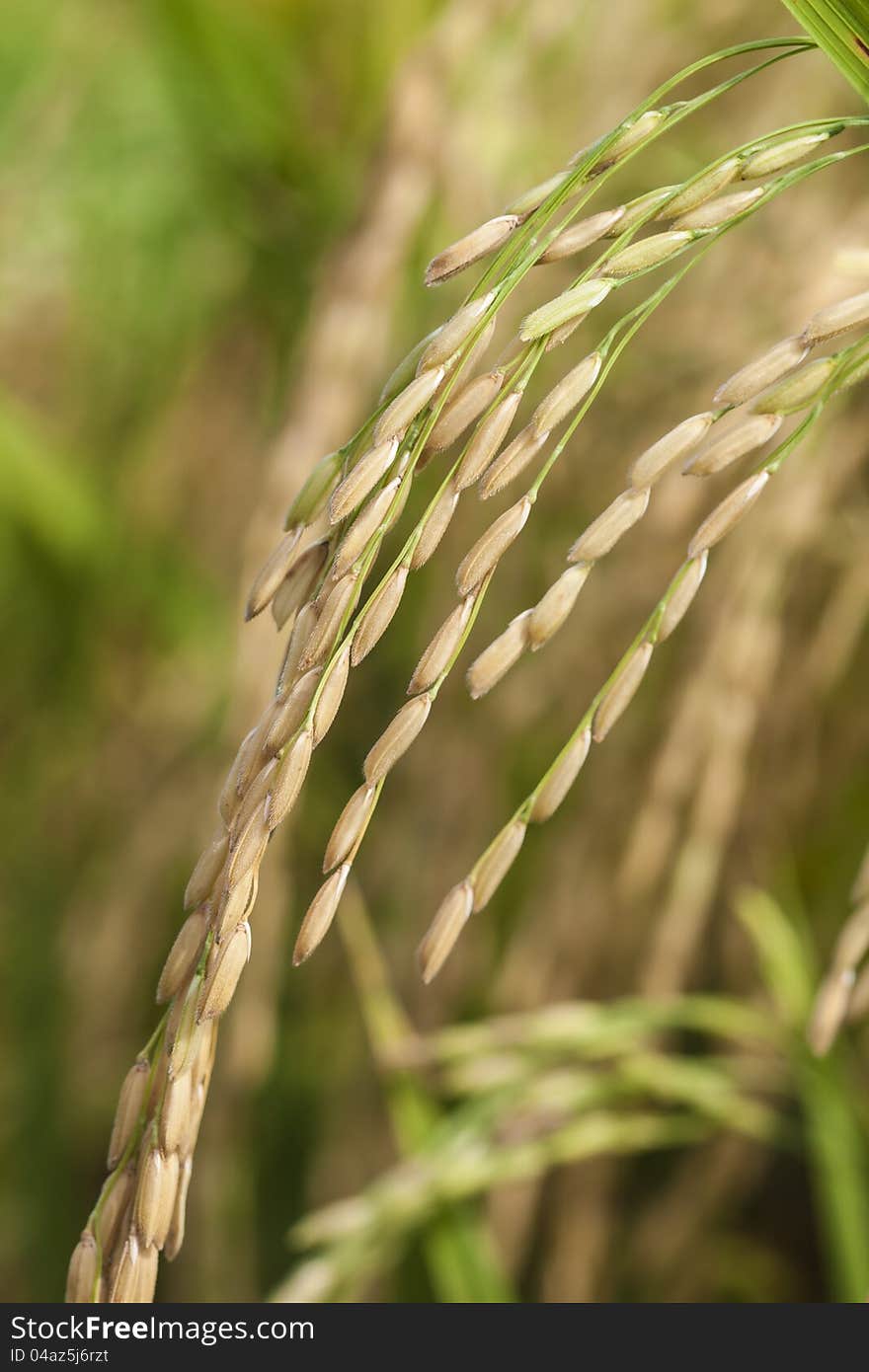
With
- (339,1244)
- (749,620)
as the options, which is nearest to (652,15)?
(749,620)

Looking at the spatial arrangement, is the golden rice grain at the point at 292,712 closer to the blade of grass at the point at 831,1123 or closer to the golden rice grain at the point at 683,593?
the golden rice grain at the point at 683,593

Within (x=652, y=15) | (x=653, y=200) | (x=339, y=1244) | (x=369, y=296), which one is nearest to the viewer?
(x=653, y=200)

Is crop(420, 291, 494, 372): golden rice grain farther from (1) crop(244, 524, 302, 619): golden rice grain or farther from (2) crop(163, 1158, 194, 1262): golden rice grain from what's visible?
(2) crop(163, 1158, 194, 1262): golden rice grain

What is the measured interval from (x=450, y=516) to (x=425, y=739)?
0.75 meters

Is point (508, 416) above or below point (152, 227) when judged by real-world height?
below

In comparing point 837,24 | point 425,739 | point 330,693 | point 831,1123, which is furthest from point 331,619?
point 425,739

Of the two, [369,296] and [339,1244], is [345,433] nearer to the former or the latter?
[369,296]

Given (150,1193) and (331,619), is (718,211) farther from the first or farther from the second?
(150,1193)

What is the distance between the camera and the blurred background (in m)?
0.84

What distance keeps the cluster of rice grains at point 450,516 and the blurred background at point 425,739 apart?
42 centimetres

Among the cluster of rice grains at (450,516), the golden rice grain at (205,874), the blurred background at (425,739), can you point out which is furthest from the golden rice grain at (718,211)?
the blurred background at (425,739)

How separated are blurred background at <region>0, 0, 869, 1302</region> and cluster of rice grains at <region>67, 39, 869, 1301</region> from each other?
0.42m

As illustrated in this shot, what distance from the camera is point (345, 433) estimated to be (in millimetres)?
1034

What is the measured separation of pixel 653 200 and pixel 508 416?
7 centimetres
